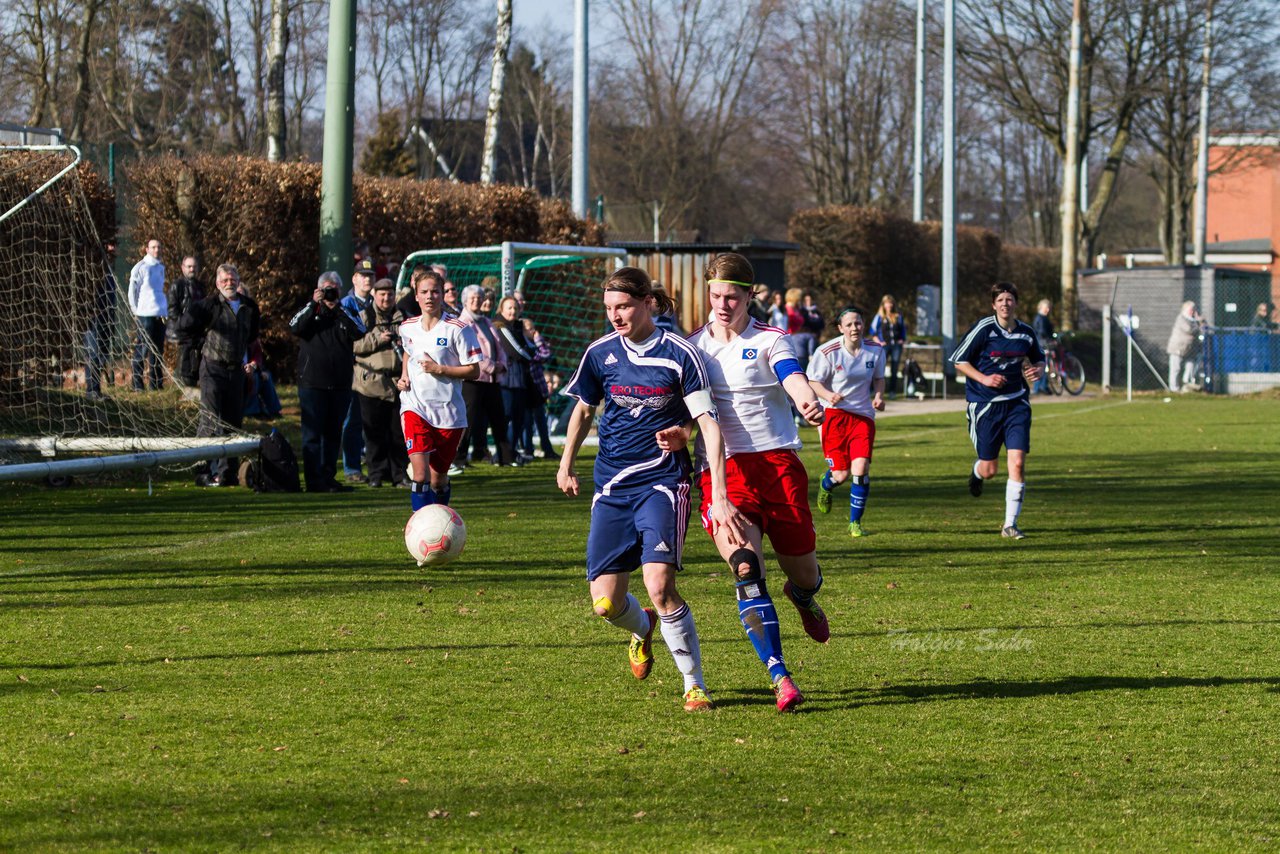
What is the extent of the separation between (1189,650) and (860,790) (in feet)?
10.1

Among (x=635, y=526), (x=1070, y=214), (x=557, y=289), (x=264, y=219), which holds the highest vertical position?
(x=1070, y=214)

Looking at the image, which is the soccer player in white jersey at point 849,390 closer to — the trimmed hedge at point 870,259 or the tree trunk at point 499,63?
the tree trunk at point 499,63

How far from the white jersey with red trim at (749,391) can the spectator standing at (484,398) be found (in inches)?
350

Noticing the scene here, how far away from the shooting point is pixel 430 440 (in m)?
11.5

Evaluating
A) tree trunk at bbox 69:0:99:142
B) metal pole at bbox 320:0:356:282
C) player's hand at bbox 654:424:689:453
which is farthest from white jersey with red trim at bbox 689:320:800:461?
tree trunk at bbox 69:0:99:142

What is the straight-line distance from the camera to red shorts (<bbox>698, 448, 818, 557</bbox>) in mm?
6891

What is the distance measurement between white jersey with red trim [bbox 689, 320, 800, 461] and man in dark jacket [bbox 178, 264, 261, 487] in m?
8.66

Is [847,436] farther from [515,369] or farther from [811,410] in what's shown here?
[811,410]

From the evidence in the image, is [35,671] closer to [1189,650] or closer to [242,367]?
[1189,650]

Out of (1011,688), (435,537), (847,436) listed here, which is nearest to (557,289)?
(847,436)

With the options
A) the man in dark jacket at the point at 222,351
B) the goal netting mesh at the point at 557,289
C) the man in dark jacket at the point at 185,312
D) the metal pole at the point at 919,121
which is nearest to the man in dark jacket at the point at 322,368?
the man in dark jacket at the point at 222,351

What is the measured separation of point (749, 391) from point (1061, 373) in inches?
1112

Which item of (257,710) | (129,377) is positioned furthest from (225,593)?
(129,377)

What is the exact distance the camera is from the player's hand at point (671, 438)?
255 inches
